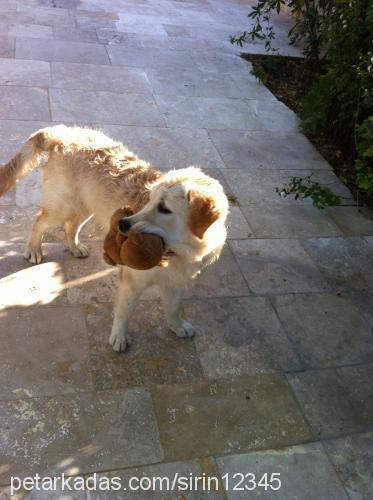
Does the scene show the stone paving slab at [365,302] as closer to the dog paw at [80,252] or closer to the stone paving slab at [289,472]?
the stone paving slab at [289,472]

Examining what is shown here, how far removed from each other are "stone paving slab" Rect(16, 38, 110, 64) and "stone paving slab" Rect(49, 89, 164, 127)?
142 cm

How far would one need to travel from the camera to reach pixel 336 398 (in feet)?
12.3

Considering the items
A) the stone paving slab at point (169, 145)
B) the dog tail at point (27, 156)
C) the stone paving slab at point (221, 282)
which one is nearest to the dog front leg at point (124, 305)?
the stone paving slab at point (221, 282)

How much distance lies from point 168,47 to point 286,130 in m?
3.84

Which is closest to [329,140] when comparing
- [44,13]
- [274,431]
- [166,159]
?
[166,159]

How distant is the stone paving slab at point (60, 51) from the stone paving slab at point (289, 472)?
776 centimetres

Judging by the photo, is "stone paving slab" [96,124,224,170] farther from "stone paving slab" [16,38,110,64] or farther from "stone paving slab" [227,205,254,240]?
"stone paving slab" [16,38,110,64]

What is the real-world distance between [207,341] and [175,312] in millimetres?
409

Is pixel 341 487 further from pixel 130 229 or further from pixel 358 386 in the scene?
pixel 130 229

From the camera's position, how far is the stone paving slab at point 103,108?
275 inches

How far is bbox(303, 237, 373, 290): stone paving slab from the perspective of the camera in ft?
16.5

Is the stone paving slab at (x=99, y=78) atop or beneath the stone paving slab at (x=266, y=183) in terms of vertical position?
atop

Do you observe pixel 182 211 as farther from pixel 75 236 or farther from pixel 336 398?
pixel 336 398

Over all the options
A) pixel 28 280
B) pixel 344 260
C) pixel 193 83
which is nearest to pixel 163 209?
pixel 28 280
